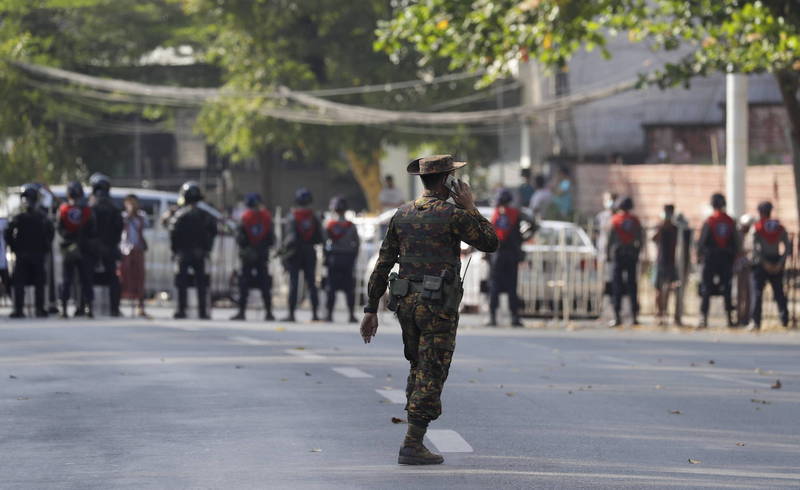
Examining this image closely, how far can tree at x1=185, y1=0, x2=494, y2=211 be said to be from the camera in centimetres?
3862

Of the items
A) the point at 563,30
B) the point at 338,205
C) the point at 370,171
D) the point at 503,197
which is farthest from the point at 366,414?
the point at 370,171

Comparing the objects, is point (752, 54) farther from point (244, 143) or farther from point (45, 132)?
point (45, 132)

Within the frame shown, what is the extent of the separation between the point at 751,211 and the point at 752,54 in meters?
10.4

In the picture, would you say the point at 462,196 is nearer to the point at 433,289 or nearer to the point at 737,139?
the point at 433,289

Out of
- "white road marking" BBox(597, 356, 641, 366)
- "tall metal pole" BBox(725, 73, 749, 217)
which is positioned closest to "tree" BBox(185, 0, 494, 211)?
"tall metal pole" BBox(725, 73, 749, 217)

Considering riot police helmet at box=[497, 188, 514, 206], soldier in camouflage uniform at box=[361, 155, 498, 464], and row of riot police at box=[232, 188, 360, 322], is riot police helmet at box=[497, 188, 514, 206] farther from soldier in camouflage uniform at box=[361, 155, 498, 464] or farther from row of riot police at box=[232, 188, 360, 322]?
soldier in camouflage uniform at box=[361, 155, 498, 464]

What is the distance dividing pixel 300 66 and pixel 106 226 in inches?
705

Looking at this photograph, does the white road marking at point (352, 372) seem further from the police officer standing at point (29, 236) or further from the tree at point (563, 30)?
the tree at point (563, 30)

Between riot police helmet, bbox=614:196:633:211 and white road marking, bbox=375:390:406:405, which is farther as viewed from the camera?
riot police helmet, bbox=614:196:633:211

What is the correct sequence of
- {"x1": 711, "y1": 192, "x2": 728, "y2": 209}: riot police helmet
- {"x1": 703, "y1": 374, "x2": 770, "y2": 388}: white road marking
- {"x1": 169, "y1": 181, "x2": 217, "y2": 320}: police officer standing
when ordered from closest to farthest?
1. {"x1": 703, "y1": 374, "x2": 770, "y2": 388}: white road marking
2. {"x1": 711, "y1": 192, "x2": 728, "y2": 209}: riot police helmet
3. {"x1": 169, "y1": 181, "x2": 217, "y2": 320}: police officer standing

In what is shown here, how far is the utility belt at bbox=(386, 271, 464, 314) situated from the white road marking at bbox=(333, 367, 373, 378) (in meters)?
4.60

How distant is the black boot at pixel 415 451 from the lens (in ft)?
27.4

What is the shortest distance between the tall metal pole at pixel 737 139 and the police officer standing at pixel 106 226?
344 inches

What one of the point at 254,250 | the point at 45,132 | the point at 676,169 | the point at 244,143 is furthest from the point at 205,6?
the point at 254,250
